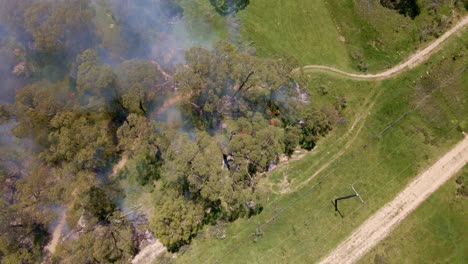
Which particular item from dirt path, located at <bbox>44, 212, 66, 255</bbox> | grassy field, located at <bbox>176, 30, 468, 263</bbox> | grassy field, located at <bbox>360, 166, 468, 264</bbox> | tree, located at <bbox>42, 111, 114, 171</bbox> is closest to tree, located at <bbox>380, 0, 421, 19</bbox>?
grassy field, located at <bbox>176, 30, 468, 263</bbox>

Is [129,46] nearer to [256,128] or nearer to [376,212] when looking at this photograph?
[256,128]

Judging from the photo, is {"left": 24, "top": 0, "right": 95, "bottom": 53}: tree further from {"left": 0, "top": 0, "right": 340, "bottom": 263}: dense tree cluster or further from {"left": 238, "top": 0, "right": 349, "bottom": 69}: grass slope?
{"left": 238, "top": 0, "right": 349, "bottom": 69}: grass slope

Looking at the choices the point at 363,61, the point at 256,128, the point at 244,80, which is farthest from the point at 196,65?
the point at 363,61

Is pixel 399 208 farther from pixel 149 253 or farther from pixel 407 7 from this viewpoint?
pixel 149 253

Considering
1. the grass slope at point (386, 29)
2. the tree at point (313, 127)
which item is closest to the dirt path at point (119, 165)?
the tree at point (313, 127)

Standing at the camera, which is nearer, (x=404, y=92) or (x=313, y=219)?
(x=313, y=219)

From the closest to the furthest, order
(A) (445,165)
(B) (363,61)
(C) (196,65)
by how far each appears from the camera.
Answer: (C) (196,65), (A) (445,165), (B) (363,61)

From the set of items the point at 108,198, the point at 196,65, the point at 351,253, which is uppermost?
the point at 196,65

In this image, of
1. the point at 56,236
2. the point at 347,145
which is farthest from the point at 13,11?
the point at 347,145
